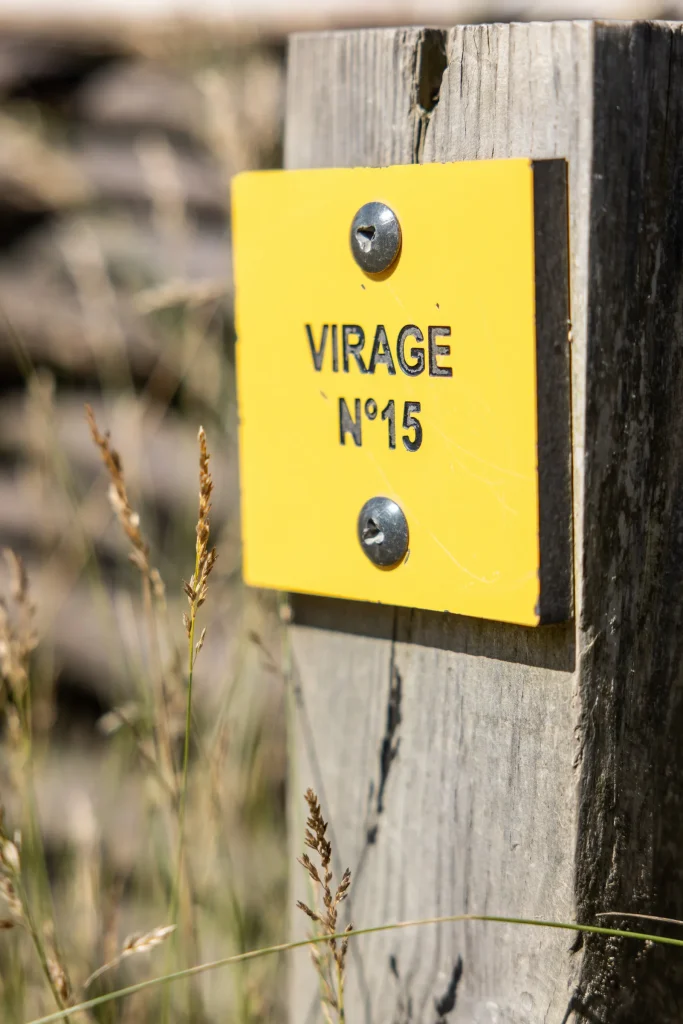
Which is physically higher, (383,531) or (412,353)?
(412,353)

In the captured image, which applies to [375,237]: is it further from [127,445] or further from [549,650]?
[127,445]

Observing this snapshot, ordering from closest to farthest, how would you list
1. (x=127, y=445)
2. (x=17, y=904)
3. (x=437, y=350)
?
1. (x=437, y=350)
2. (x=17, y=904)
3. (x=127, y=445)

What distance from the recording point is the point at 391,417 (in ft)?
2.82

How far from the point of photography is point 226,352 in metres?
2.18

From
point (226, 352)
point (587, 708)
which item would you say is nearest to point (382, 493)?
point (587, 708)

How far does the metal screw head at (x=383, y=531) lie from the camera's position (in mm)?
863

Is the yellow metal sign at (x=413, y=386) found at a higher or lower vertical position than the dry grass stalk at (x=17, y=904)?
higher

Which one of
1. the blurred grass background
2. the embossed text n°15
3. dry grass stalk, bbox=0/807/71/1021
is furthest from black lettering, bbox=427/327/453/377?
the blurred grass background

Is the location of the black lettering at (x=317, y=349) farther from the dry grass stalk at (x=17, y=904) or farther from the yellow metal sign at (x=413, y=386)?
the dry grass stalk at (x=17, y=904)

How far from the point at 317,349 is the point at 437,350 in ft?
0.42

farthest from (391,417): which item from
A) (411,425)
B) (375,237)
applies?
(375,237)

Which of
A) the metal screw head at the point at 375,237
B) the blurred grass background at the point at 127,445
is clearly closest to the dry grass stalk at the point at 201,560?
the metal screw head at the point at 375,237

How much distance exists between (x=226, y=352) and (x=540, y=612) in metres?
1.49

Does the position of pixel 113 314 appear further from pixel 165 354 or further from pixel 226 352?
pixel 226 352
